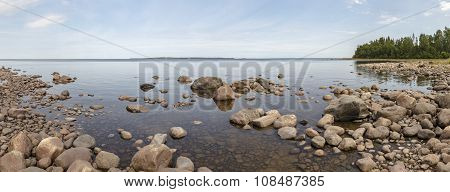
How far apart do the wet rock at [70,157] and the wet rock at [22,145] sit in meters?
1.47

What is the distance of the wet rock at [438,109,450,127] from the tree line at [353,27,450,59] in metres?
116

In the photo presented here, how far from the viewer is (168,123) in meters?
16.2

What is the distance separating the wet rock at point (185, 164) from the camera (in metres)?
9.85

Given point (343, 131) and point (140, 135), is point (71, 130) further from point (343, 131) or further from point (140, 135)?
point (343, 131)

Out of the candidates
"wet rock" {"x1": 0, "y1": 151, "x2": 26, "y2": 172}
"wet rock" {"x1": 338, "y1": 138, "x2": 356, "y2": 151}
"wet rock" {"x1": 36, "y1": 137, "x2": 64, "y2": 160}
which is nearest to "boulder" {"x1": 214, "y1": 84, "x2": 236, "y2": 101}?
"wet rock" {"x1": 338, "y1": 138, "x2": 356, "y2": 151}

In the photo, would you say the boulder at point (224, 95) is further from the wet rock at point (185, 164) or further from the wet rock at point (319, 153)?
the wet rock at point (185, 164)

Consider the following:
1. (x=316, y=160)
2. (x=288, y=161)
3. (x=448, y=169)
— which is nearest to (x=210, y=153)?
(x=288, y=161)

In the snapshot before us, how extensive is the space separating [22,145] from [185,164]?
5.72m

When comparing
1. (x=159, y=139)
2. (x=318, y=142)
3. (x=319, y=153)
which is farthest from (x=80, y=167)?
(x=318, y=142)

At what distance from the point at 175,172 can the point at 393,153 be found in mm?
7603

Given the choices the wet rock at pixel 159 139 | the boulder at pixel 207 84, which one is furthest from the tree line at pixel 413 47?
the wet rock at pixel 159 139

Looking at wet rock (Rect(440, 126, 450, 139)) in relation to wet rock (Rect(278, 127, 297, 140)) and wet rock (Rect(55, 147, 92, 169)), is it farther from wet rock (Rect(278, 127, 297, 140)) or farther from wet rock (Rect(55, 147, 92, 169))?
wet rock (Rect(55, 147, 92, 169))

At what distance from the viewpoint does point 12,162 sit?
956 centimetres

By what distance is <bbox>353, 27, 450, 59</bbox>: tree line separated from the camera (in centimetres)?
11456
